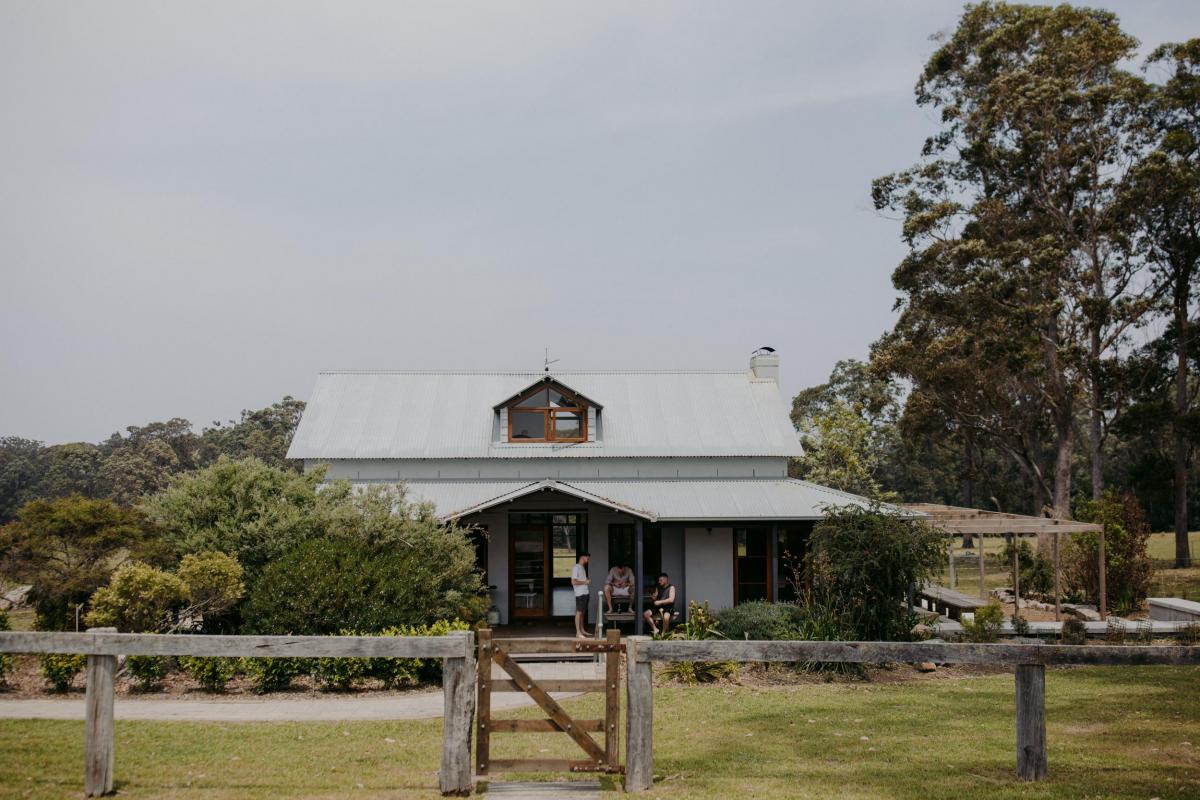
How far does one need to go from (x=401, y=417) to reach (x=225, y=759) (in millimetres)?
16830

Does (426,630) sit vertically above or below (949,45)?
below

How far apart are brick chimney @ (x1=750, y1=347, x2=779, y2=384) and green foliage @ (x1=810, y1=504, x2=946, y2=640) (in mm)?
10748

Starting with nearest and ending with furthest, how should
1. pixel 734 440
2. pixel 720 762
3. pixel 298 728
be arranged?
1. pixel 720 762
2. pixel 298 728
3. pixel 734 440

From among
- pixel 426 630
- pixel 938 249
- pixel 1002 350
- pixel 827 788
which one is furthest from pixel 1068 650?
pixel 938 249

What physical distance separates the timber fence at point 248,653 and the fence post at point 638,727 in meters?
1.24

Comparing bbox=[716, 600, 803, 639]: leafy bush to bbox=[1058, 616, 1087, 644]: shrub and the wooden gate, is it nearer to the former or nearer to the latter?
bbox=[1058, 616, 1087, 644]: shrub

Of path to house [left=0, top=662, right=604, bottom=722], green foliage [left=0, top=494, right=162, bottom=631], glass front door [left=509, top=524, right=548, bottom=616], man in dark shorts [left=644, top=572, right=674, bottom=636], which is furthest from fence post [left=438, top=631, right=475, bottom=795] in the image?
glass front door [left=509, top=524, right=548, bottom=616]

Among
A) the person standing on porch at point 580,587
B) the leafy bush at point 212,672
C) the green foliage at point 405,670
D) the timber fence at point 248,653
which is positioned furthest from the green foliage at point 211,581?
the timber fence at point 248,653

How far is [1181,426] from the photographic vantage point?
35.9m

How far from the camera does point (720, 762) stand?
8.70m

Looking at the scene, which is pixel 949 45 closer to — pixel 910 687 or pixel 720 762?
pixel 910 687

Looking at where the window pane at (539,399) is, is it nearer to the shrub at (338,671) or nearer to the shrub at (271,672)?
the shrub at (338,671)

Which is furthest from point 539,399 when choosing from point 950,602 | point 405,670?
point 405,670

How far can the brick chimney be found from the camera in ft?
89.4
